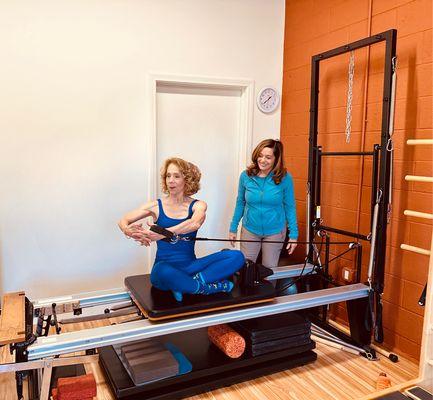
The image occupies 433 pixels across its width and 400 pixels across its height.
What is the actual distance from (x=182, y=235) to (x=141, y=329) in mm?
571

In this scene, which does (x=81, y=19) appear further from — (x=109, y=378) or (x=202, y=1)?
(x=109, y=378)

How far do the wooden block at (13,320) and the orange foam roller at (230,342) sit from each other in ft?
3.42

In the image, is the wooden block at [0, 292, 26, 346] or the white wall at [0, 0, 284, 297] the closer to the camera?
the wooden block at [0, 292, 26, 346]

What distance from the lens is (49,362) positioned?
73.2 inches

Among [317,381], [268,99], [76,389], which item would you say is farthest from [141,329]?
[268,99]

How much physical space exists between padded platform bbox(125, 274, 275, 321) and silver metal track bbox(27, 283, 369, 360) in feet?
0.11

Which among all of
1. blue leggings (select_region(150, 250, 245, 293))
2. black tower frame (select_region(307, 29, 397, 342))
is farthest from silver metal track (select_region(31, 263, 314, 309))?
black tower frame (select_region(307, 29, 397, 342))

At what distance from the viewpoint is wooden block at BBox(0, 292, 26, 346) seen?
180 centimetres

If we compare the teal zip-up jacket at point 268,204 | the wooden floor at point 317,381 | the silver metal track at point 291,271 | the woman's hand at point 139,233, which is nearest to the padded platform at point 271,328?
the wooden floor at point 317,381

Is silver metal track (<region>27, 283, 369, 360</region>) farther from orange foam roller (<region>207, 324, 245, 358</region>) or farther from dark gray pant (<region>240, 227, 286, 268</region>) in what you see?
dark gray pant (<region>240, 227, 286, 268</region>)

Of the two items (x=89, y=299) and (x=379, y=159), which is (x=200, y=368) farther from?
(x=379, y=159)

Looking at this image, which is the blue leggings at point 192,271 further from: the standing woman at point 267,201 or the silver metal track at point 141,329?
the standing woman at point 267,201

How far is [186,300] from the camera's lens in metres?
2.18

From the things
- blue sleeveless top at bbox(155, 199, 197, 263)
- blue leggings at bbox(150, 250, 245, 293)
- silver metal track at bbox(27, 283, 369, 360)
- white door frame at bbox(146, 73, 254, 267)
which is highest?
white door frame at bbox(146, 73, 254, 267)
